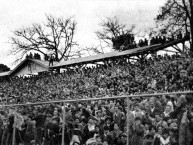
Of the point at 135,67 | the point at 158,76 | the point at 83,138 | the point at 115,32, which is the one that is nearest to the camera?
the point at 83,138

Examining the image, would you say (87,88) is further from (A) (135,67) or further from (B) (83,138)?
(B) (83,138)

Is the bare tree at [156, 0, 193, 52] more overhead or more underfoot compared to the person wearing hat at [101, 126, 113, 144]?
more overhead

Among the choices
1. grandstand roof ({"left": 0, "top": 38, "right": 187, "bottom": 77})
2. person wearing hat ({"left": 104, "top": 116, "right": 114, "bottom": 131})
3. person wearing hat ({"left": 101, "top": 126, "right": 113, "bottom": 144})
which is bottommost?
person wearing hat ({"left": 101, "top": 126, "right": 113, "bottom": 144})

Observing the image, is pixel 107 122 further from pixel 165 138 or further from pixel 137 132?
pixel 165 138

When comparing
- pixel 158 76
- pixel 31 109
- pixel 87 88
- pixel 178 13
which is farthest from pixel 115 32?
pixel 31 109

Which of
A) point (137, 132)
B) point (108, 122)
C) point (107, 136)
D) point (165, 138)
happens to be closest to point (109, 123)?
point (108, 122)

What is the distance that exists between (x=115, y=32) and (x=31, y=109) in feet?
158

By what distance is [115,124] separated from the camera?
22.6ft

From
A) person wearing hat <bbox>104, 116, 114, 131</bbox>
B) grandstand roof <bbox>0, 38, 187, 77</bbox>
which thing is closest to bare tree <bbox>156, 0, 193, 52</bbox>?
grandstand roof <bbox>0, 38, 187, 77</bbox>

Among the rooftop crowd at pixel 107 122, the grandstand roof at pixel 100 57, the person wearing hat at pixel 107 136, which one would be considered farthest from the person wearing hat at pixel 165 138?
the grandstand roof at pixel 100 57

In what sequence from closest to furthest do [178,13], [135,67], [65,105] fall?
[65,105], [135,67], [178,13]

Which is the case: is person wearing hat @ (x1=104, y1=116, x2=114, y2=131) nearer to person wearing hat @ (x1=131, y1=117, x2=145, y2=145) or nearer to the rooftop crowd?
the rooftop crowd

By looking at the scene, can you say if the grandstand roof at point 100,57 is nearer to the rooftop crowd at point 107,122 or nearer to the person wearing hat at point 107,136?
the rooftop crowd at point 107,122

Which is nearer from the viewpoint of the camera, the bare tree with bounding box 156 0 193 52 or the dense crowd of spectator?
the dense crowd of spectator
